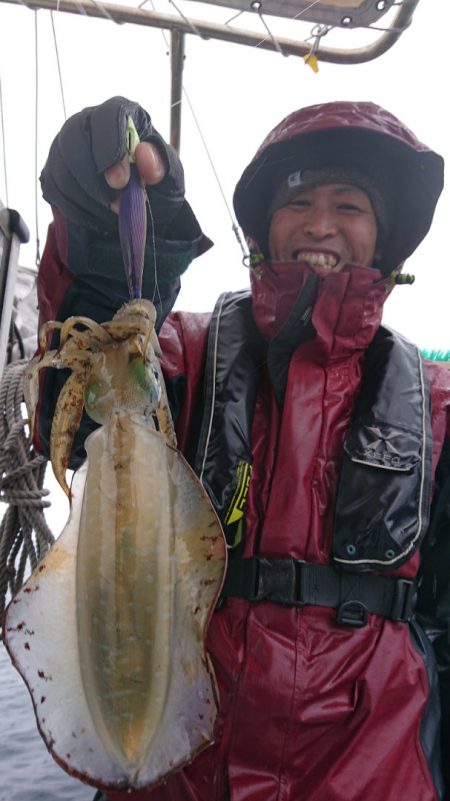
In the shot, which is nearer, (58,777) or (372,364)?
(372,364)

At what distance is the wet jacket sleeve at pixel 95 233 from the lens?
163 cm

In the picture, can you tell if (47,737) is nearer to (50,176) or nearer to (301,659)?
(301,659)

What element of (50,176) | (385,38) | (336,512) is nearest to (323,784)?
(336,512)

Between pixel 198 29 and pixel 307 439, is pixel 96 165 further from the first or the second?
pixel 198 29

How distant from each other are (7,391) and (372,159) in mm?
2101

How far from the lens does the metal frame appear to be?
145 inches

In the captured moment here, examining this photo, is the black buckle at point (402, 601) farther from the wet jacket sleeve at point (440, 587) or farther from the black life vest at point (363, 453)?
the wet jacket sleeve at point (440, 587)

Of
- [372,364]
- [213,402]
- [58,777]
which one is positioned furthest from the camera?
[58,777]

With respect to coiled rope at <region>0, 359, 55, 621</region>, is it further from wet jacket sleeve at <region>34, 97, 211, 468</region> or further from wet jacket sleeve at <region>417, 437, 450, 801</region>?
wet jacket sleeve at <region>417, 437, 450, 801</region>

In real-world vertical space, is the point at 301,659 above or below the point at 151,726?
below

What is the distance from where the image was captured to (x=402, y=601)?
207 cm

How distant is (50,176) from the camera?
5.98 feet

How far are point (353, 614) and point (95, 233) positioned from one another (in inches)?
61.2

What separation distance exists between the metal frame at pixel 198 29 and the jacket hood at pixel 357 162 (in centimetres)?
139
